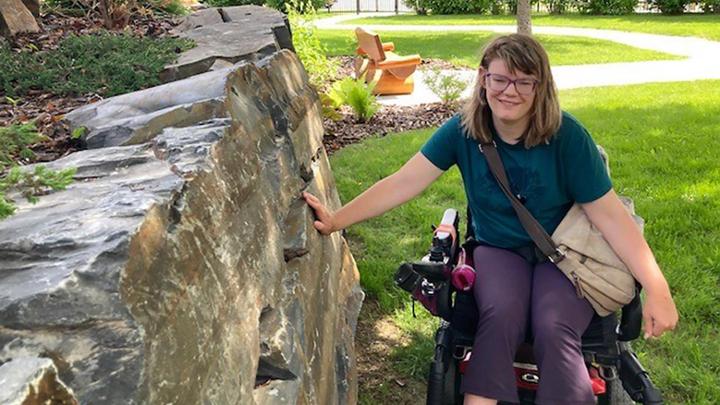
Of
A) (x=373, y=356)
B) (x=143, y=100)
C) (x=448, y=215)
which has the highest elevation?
(x=143, y=100)

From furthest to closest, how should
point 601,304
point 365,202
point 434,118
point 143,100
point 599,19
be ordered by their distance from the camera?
point 599,19 → point 434,118 → point 365,202 → point 143,100 → point 601,304

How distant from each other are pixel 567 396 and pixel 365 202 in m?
1.00

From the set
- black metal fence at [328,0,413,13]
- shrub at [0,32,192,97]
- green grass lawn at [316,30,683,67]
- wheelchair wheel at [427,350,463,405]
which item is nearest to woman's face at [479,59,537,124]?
wheelchair wheel at [427,350,463,405]

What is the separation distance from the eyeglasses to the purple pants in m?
0.60

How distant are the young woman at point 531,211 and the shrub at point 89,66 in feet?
4.11

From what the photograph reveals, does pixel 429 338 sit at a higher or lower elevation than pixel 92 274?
lower

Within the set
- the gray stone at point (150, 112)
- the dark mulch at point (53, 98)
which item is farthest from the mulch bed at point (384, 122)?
the gray stone at point (150, 112)

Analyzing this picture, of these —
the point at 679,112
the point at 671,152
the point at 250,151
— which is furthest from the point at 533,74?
the point at 679,112

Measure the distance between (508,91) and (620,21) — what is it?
1728 centimetres

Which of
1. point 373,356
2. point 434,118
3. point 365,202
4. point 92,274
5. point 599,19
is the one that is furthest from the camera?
point 599,19

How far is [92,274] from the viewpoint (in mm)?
1119

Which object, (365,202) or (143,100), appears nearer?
(143,100)

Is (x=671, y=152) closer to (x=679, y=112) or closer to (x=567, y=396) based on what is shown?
(x=679, y=112)

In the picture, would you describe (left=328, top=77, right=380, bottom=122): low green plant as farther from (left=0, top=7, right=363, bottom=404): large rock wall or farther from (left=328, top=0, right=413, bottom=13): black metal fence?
(left=328, top=0, right=413, bottom=13): black metal fence
